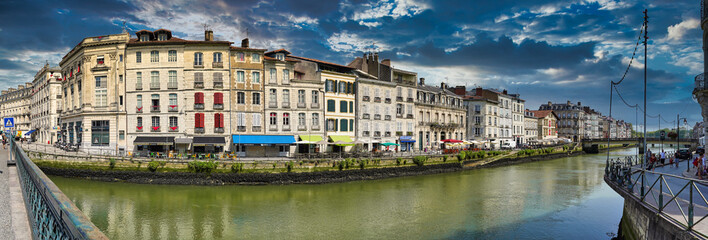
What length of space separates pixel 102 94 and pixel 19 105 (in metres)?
62.8

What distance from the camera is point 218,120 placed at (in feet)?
139

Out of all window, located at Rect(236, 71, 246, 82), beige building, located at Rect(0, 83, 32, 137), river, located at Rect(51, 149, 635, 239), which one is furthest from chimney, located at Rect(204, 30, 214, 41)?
beige building, located at Rect(0, 83, 32, 137)

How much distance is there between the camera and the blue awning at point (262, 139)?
137ft

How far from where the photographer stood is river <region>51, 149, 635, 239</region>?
19719mm

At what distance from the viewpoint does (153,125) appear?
4278cm

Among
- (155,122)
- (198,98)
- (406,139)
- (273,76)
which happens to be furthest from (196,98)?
(406,139)

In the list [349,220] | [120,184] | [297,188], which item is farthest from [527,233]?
[120,184]

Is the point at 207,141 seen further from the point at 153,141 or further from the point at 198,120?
the point at 153,141

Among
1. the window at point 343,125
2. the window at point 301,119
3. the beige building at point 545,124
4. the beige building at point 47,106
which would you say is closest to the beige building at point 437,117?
the window at point 343,125

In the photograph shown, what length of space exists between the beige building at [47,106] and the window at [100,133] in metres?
15.4

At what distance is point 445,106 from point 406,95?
1167cm

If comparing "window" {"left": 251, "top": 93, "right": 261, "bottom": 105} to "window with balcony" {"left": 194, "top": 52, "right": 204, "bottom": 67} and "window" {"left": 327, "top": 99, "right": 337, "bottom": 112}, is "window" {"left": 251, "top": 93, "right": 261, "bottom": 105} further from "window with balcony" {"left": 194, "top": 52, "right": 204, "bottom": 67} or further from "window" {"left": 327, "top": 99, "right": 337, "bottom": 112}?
"window" {"left": 327, "top": 99, "right": 337, "bottom": 112}

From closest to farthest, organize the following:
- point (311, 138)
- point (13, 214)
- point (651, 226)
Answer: point (13, 214) → point (651, 226) → point (311, 138)

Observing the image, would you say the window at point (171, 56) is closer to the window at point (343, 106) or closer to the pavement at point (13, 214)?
the window at point (343, 106)
